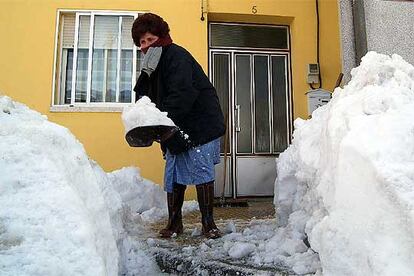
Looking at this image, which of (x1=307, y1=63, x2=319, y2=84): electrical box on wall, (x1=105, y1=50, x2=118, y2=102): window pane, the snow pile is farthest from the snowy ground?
(x1=307, y1=63, x2=319, y2=84): electrical box on wall

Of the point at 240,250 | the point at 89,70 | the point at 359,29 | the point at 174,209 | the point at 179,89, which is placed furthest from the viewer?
the point at 89,70

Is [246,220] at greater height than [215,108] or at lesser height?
lesser

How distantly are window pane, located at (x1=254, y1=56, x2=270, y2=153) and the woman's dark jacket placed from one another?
10.4 ft

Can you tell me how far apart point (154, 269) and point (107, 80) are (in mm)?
3929

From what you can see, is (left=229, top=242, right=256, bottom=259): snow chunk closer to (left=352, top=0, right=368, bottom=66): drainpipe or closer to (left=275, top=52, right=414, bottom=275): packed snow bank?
(left=275, top=52, right=414, bottom=275): packed snow bank

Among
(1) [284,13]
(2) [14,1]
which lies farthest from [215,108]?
(2) [14,1]

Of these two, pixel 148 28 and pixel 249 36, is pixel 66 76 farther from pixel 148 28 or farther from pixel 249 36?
pixel 148 28

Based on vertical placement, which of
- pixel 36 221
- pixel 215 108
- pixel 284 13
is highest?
pixel 284 13

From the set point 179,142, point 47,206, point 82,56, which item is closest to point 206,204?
point 179,142

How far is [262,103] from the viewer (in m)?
6.56

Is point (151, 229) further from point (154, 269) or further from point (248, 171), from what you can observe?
point (248, 171)

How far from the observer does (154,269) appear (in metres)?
2.79

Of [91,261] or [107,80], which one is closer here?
[91,261]

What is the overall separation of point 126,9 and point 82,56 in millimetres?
940
